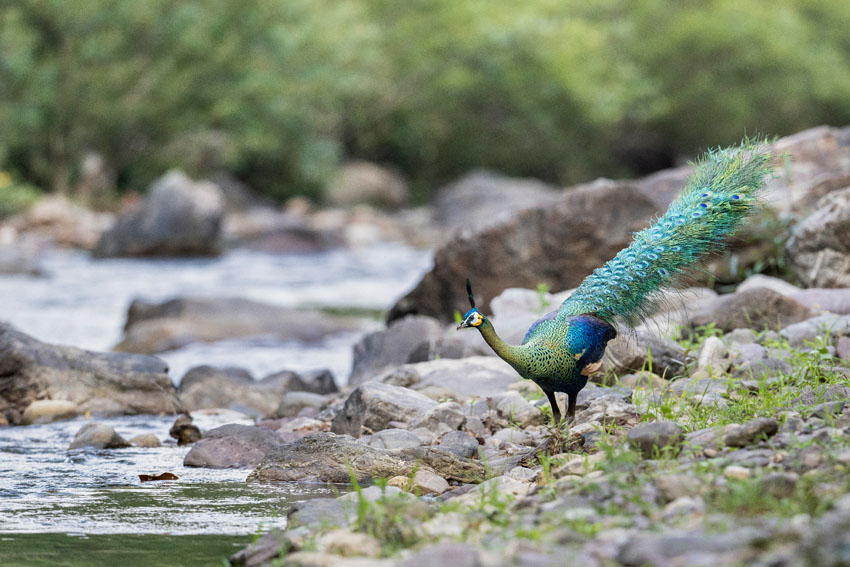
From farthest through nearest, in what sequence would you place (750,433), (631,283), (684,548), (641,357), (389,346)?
(389,346), (641,357), (631,283), (750,433), (684,548)

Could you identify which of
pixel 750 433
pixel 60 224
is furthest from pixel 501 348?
pixel 60 224

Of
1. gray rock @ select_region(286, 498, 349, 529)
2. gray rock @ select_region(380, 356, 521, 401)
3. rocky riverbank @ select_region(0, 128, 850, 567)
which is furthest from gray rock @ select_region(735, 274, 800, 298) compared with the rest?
gray rock @ select_region(286, 498, 349, 529)

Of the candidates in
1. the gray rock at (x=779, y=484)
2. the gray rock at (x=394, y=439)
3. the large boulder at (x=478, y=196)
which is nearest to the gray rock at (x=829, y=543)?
the gray rock at (x=779, y=484)

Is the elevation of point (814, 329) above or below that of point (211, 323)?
below

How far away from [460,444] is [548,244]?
487 cm

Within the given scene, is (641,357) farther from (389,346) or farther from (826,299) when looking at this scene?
(389,346)

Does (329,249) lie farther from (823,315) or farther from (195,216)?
(823,315)

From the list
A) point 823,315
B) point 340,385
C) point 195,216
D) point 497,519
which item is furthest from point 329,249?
point 497,519

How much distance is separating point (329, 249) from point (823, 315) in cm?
1621

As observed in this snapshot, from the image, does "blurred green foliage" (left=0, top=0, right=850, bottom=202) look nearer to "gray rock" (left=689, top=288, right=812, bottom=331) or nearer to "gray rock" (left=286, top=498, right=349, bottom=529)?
"gray rock" (left=689, top=288, right=812, bottom=331)

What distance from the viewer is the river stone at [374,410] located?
20.8 ft

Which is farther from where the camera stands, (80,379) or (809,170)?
(809,170)

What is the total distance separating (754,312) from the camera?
782 centimetres

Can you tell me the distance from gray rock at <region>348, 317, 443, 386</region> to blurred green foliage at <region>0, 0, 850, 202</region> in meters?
16.0
